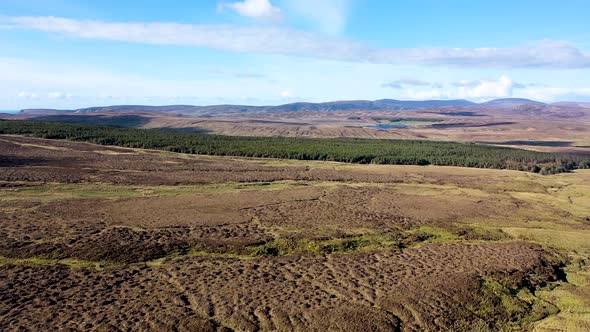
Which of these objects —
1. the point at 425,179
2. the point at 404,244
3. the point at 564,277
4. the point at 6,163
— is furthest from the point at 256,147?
the point at 564,277

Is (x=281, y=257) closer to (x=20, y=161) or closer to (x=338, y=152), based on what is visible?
(x=20, y=161)

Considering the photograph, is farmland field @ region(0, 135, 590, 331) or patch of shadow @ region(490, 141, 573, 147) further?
patch of shadow @ region(490, 141, 573, 147)

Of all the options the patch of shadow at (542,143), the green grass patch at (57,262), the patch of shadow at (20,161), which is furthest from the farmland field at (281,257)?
the patch of shadow at (542,143)

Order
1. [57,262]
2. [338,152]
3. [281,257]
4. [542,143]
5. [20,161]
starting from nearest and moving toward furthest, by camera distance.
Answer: [57,262]
[281,257]
[20,161]
[338,152]
[542,143]

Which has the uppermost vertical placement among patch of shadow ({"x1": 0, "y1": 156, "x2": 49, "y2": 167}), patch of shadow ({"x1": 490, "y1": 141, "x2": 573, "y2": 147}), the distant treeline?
patch of shadow ({"x1": 0, "y1": 156, "x2": 49, "y2": 167})

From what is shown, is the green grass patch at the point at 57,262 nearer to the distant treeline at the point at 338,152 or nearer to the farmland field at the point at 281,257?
the farmland field at the point at 281,257

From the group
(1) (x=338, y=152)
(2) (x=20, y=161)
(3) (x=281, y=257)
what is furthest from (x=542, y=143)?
(2) (x=20, y=161)

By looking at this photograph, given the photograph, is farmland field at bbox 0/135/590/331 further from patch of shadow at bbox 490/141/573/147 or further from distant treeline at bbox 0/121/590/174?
patch of shadow at bbox 490/141/573/147

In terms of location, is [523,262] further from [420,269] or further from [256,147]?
[256,147]

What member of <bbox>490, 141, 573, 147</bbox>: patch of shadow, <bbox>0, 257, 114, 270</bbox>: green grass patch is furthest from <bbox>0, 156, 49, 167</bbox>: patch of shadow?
<bbox>490, 141, 573, 147</bbox>: patch of shadow
